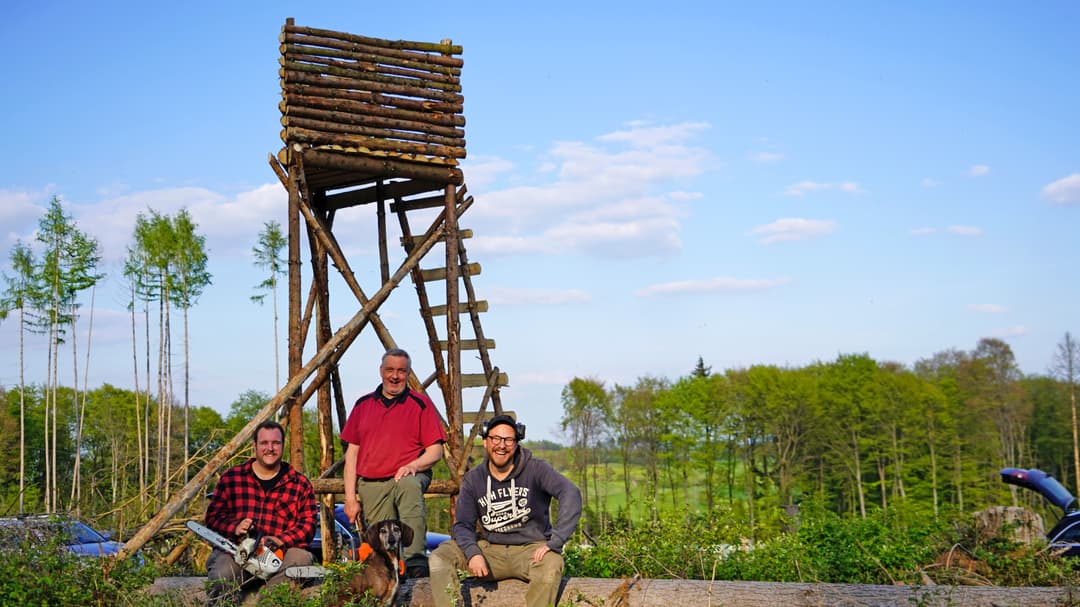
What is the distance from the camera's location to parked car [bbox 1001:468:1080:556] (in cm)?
921

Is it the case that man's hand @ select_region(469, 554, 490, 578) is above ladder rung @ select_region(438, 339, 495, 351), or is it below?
below

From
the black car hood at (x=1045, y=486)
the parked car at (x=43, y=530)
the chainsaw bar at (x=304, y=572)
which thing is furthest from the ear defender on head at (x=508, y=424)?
the black car hood at (x=1045, y=486)

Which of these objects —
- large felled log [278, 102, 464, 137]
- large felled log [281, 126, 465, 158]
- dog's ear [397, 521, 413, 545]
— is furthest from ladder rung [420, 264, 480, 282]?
dog's ear [397, 521, 413, 545]

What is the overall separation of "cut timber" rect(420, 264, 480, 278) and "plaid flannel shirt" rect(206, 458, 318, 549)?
4.49 m

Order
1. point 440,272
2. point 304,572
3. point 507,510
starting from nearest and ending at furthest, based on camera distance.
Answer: point 507,510 → point 304,572 → point 440,272

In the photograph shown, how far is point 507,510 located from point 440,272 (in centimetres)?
522

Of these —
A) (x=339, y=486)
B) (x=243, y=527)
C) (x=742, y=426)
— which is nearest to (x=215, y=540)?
(x=243, y=527)

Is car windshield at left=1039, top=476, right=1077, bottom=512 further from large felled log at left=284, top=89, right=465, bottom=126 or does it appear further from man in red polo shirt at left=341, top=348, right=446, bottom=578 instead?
large felled log at left=284, top=89, right=465, bottom=126

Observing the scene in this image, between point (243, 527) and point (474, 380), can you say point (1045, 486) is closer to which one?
point (474, 380)

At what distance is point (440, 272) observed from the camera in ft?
37.6

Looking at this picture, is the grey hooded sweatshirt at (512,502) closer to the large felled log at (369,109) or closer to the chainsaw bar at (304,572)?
the chainsaw bar at (304,572)

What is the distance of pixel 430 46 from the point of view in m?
10.9

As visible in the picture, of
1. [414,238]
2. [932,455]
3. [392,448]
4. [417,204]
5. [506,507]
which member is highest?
[417,204]

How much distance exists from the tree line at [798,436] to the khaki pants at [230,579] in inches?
1272
